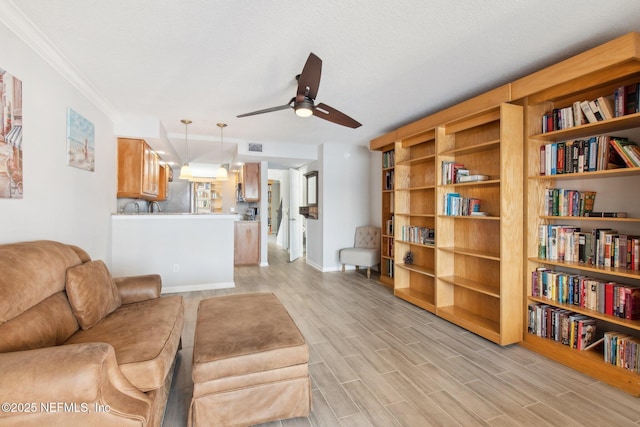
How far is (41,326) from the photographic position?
1.45 meters

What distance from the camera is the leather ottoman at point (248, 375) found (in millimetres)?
1465

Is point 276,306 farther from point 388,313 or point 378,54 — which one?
point 378,54

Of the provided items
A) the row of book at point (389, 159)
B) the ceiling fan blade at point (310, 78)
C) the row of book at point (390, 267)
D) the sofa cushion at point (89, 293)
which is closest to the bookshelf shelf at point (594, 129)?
the ceiling fan blade at point (310, 78)

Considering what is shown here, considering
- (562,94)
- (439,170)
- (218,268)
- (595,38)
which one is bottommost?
(218,268)

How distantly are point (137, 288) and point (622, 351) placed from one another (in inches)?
139

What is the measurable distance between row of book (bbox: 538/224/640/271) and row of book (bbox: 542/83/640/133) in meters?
0.84

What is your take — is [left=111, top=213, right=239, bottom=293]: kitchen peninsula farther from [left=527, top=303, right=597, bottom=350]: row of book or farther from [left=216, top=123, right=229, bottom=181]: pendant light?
[left=527, top=303, right=597, bottom=350]: row of book

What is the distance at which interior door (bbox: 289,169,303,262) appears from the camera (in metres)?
6.52

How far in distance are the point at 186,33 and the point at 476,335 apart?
350 cm

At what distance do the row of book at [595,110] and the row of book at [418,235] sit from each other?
5.13 feet

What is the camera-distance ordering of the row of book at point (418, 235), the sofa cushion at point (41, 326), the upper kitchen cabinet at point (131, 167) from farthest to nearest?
the upper kitchen cabinet at point (131, 167), the row of book at point (418, 235), the sofa cushion at point (41, 326)

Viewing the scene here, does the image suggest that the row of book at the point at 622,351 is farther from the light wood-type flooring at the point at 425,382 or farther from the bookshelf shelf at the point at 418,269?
the bookshelf shelf at the point at 418,269

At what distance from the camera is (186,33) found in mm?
2047

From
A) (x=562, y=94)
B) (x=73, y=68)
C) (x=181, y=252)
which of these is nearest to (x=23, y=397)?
(x=73, y=68)
